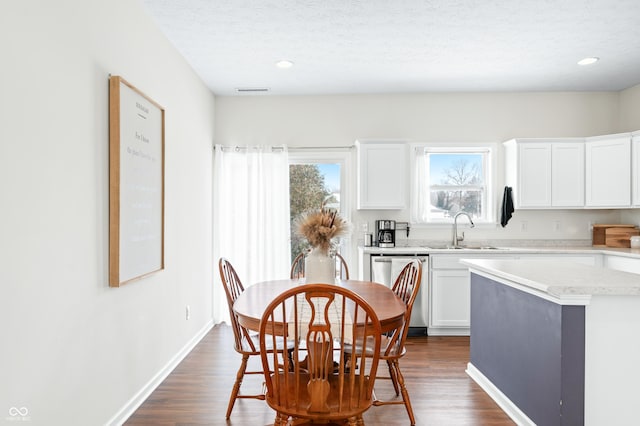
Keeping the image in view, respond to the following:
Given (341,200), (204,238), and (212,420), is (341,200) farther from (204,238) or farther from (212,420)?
(212,420)

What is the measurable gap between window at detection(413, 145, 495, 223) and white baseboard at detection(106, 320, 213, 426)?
2810mm

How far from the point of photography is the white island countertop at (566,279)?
183 centimetres

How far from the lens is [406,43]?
3254 millimetres

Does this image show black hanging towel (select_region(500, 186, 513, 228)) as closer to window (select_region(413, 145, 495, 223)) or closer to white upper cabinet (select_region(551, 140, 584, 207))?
window (select_region(413, 145, 495, 223))

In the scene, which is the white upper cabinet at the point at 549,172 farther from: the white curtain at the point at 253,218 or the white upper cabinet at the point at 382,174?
the white curtain at the point at 253,218

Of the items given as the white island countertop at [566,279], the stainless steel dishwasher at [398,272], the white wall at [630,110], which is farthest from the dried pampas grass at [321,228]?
the white wall at [630,110]

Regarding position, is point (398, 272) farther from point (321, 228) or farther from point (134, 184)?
point (134, 184)

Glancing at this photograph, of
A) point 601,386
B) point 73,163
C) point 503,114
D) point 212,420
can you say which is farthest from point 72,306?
point 503,114

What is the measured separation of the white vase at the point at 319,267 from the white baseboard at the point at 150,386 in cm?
137

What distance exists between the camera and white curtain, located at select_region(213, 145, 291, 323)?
459cm

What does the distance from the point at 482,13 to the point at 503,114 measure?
212cm

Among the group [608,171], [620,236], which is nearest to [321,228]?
[608,171]

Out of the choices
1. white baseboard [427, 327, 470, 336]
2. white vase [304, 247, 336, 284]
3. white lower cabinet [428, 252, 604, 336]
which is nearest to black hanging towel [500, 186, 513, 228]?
white lower cabinet [428, 252, 604, 336]

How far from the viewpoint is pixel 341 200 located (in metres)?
4.77
